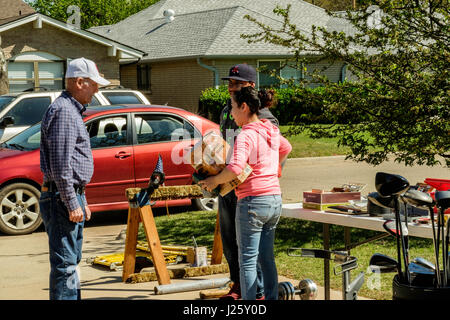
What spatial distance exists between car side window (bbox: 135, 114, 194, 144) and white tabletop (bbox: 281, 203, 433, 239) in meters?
4.67

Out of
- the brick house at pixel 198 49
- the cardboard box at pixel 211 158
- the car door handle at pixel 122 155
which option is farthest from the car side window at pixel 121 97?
the brick house at pixel 198 49

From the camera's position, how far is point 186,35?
31.4 meters

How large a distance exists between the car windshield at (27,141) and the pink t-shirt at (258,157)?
5.71 metres

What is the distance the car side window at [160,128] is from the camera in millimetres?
10391

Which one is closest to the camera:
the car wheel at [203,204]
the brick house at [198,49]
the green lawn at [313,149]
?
the car wheel at [203,204]

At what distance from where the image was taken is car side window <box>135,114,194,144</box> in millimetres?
10391

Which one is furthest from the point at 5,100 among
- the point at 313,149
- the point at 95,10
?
the point at 95,10

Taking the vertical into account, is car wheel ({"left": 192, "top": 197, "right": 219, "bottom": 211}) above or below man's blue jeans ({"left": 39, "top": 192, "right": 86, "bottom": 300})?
below

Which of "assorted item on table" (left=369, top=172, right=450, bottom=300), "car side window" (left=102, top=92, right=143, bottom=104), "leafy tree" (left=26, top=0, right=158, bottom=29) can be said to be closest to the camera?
"assorted item on table" (left=369, top=172, right=450, bottom=300)

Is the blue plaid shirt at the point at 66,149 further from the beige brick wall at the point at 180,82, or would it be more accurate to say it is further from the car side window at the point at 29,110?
the beige brick wall at the point at 180,82

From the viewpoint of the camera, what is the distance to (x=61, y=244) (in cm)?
479

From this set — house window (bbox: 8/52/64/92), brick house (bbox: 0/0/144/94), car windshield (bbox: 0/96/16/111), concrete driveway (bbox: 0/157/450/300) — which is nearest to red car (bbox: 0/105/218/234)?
concrete driveway (bbox: 0/157/450/300)

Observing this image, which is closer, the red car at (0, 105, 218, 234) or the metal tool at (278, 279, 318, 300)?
the metal tool at (278, 279, 318, 300)

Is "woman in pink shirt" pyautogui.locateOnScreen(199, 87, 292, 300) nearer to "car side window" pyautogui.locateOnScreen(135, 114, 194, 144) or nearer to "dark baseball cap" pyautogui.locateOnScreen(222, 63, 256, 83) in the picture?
"dark baseball cap" pyautogui.locateOnScreen(222, 63, 256, 83)
